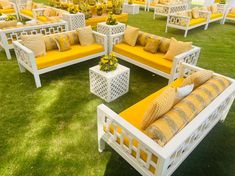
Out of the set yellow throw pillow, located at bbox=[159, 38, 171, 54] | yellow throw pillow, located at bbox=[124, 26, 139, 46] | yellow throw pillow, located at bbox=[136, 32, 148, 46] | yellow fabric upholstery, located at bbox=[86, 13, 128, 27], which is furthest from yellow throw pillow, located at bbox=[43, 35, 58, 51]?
yellow fabric upholstery, located at bbox=[86, 13, 128, 27]

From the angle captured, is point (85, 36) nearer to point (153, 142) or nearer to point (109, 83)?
point (109, 83)

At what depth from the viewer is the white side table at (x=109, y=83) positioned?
326cm

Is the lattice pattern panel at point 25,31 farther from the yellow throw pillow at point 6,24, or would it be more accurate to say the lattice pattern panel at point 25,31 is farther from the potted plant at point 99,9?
the potted plant at point 99,9

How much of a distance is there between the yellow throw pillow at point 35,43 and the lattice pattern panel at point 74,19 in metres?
2.91

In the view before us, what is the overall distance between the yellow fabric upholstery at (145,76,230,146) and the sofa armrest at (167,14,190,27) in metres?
5.16

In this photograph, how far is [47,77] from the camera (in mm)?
4113

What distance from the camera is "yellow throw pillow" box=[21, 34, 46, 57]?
3715mm

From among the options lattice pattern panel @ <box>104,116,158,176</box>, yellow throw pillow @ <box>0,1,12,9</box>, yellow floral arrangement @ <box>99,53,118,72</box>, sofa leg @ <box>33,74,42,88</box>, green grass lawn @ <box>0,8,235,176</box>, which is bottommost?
green grass lawn @ <box>0,8,235,176</box>

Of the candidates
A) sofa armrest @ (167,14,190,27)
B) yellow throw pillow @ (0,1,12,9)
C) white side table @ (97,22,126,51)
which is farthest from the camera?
yellow throw pillow @ (0,1,12,9)

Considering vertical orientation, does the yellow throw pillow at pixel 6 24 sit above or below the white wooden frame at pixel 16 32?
above

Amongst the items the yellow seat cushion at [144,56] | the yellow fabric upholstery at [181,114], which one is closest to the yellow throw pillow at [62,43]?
the yellow seat cushion at [144,56]

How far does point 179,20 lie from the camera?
7043 millimetres

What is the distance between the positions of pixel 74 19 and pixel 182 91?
220 inches

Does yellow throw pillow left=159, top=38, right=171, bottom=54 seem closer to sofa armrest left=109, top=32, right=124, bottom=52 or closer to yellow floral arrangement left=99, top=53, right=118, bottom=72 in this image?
sofa armrest left=109, top=32, right=124, bottom=52
